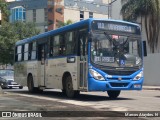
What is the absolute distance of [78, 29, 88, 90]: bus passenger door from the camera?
53.1 ft

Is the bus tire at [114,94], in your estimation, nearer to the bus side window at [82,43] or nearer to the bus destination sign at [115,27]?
the bus side window at [82,43]

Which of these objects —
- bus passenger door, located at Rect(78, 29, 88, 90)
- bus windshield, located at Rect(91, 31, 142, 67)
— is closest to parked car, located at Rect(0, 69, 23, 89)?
bus passenger door, located at Rect(78, 29, 88, 90)

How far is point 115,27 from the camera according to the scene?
54.5 feet

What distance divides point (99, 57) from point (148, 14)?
77.4ft

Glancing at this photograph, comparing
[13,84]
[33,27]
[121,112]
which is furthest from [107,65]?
[33,27]

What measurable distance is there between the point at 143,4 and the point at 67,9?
45.9m

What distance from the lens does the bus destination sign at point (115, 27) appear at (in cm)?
1626

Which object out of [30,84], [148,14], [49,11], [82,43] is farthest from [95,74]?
[49,11]

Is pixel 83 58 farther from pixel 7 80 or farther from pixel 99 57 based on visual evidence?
pixel 7 80

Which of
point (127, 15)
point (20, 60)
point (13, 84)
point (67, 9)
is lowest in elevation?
point (13, 84)

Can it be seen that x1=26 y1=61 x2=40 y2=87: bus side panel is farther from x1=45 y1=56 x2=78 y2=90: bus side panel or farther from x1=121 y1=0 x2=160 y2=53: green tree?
x1=121 y1=0 x2=160 y2=53: green tree

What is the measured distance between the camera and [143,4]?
3791 centimetres

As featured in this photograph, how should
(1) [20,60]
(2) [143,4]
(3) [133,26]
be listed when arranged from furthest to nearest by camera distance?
(2) [143,4]
(1) [20,60]
(3) [133,26]

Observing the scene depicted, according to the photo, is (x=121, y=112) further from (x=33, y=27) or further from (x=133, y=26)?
(x=33, y=27)
